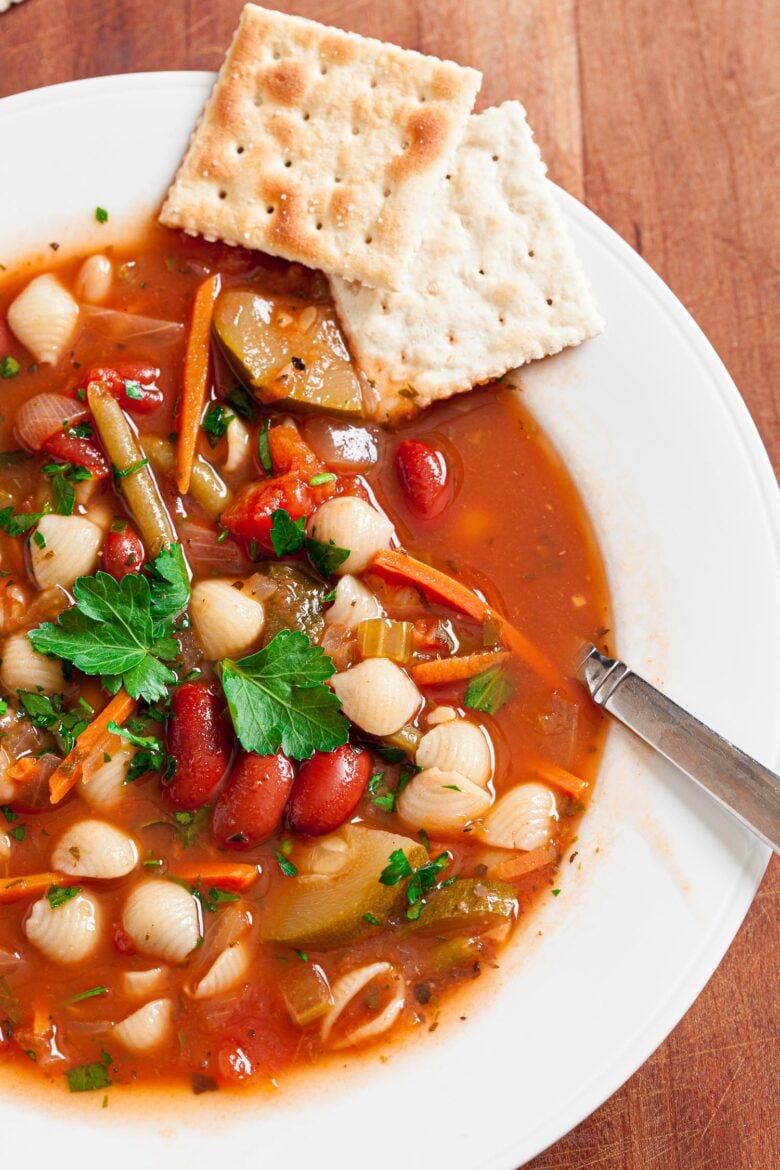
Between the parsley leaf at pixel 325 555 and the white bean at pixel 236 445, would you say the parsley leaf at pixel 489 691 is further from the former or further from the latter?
the white bean at pixel 236 445

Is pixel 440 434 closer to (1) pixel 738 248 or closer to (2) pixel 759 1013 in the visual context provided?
Result: (1) pixel 738 248

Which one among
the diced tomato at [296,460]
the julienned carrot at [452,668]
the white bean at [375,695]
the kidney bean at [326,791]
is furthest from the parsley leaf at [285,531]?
the kidney bean at [326,791]

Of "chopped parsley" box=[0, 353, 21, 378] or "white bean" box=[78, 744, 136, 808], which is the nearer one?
"white bean" box=[78, 744, 136, 808]

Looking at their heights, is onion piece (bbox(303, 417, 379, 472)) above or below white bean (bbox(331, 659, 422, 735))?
above

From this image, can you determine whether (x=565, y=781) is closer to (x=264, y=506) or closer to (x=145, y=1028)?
(x=264, y=506)

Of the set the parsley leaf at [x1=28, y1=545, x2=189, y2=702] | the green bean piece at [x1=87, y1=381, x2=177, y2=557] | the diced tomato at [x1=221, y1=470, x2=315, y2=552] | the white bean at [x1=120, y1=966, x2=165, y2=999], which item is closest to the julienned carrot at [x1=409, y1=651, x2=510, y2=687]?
the diced tomato at [x1=221, y1=470, x2=315, y2=552]

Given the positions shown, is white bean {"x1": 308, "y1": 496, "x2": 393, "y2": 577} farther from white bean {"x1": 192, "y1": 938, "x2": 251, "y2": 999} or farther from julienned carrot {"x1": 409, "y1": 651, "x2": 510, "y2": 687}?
white bean {"x1": 192, "y1": 938, "x2": 251, "y2": 999}
